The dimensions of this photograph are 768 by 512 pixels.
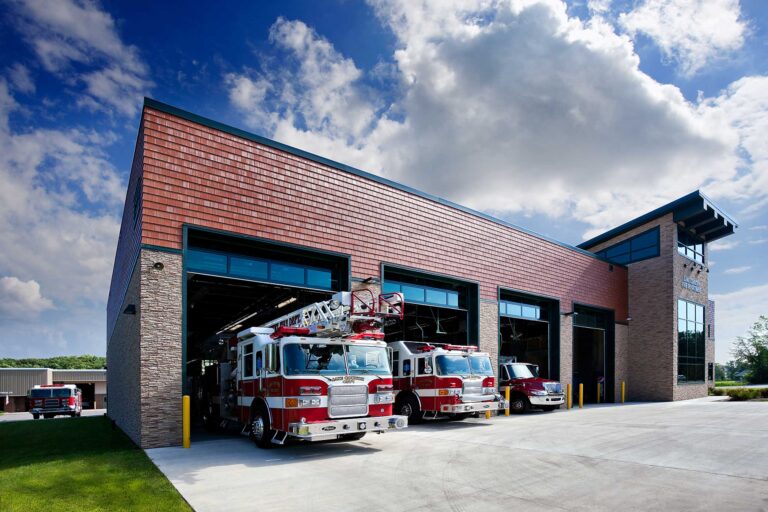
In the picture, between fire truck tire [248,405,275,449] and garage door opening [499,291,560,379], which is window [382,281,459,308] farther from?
fire truck tire [248,405,275,449]

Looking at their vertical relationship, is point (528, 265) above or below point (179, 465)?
above

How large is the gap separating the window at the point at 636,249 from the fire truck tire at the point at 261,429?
1029 inches

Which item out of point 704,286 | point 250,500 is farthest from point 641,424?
point 704,286

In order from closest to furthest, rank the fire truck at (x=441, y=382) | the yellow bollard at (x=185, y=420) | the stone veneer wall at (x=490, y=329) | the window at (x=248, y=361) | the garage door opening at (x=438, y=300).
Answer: the yellow bollard at (x=185, y=420), the window at (x=248, y=361), the fire truck at (x=441, y=382), the garage door opening at (x=438, y=300), the stone veneer wall at (x=490, y=329)

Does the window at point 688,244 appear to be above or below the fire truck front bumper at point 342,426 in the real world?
above

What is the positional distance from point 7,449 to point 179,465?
5.93 metres

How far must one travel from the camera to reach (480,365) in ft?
53.6

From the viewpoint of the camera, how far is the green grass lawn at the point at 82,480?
22.6 feet

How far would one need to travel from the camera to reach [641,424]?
15.4 meters

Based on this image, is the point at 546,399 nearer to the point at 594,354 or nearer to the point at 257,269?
the point at 594,354

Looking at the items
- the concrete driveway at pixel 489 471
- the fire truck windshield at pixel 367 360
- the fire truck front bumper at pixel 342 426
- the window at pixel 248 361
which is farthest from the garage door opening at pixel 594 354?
the window at pixel 248 361

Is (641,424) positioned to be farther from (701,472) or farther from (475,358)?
(701,472)

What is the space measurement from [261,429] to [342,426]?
2063 millimetres

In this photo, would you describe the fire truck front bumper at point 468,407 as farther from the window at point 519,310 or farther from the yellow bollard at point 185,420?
the yellow bollard at point 185,420
